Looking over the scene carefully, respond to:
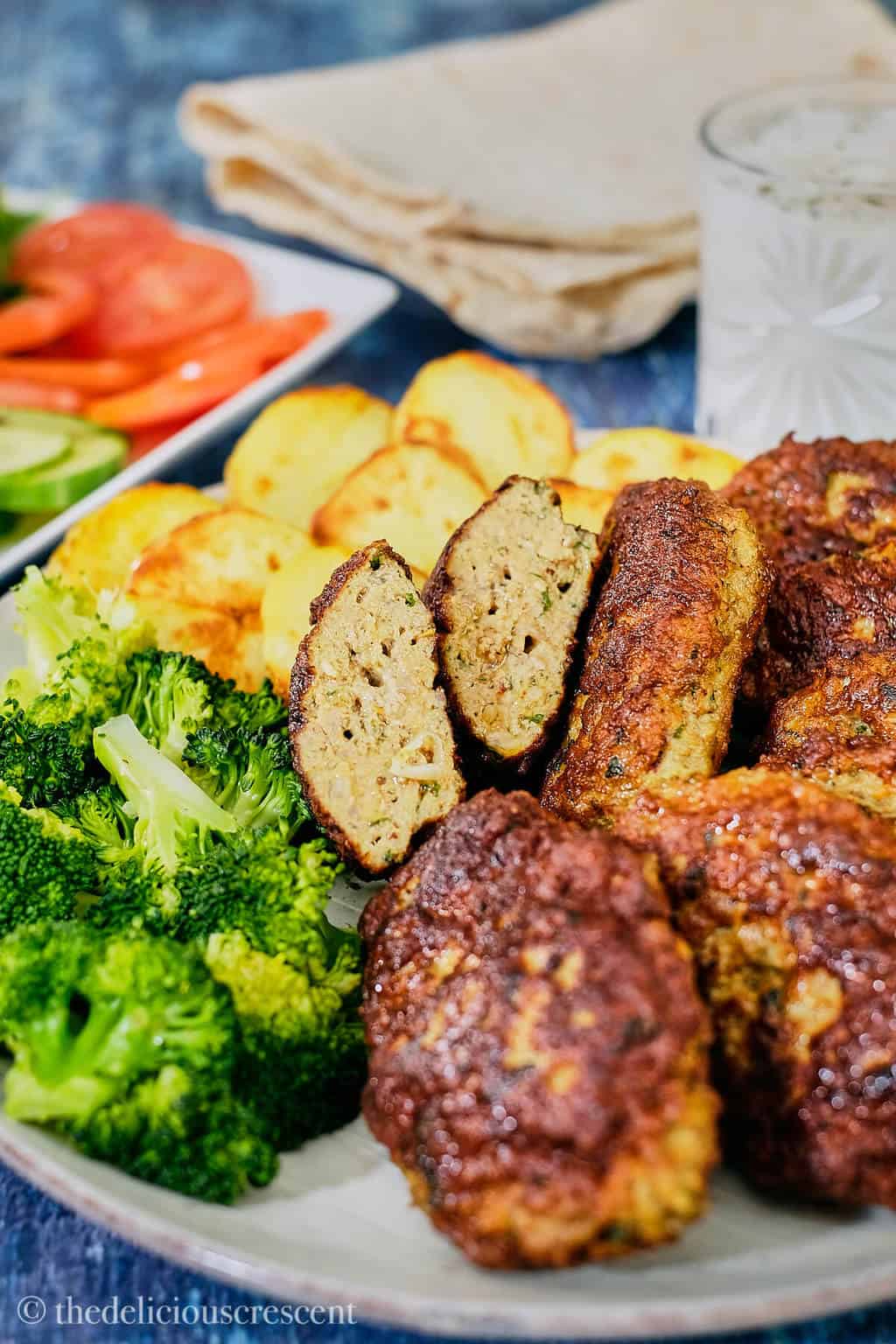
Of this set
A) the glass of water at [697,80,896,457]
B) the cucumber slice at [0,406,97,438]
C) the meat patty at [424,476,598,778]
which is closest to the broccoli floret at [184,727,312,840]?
the meat patty at [424,476,598,778]

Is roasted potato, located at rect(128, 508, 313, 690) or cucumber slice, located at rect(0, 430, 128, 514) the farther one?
cucumber slice, located at rect(0, 430, 128, 514)

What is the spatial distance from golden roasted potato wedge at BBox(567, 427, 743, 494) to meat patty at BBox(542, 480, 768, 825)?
2.84ft

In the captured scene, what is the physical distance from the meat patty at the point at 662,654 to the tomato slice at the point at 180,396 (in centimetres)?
295

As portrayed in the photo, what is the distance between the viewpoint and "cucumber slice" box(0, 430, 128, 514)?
216 inches

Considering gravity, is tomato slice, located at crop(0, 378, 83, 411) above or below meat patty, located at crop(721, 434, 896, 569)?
below

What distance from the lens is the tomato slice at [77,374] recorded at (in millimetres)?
6559

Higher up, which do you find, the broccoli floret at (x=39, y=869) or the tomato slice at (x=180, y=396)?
the broccoli floret at (x=39, y=869)

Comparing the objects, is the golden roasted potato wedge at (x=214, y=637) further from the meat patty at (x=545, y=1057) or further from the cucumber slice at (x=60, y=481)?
the meat patty at (x=545, y=1057)

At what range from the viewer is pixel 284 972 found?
124 inches

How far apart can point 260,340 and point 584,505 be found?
2.68 metres

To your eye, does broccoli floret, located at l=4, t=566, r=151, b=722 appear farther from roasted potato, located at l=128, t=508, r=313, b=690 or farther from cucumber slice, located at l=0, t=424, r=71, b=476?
cucumber slice, located at l=0, t=424, r=71, b=476

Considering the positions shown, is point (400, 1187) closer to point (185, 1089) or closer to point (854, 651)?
point (185, 1089)

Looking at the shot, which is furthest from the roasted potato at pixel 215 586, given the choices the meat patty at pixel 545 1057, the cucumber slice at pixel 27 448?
the meat patty at pixel 545 1057

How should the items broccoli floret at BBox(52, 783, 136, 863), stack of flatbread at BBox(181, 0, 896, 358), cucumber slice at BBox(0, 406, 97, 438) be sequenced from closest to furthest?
1. broccoli floret at BBox(52, 783, 136, 863)
2. cucumber slice at BBox(0, 406, 97, 438)
3. stack of flatbread at BBox(181, 0, 896, 358)
